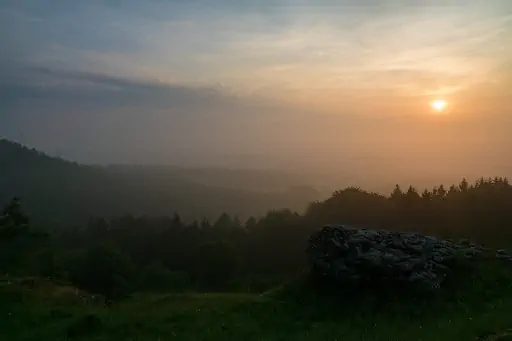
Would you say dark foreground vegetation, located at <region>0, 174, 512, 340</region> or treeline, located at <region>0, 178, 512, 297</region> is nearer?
dark foreground vegetation, located at <region>0, 174, 512, 340</region>

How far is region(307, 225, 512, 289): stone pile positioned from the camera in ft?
59.4

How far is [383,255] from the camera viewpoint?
18.6 metres

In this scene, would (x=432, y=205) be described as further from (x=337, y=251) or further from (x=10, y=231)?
(x=10, y=231)

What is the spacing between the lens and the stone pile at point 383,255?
18.1m

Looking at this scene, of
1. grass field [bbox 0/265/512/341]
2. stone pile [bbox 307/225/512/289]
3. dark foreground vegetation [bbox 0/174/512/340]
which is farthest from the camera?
stone pile [bbox 307/225/512/289]

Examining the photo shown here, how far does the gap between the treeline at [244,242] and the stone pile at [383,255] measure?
26.0ft

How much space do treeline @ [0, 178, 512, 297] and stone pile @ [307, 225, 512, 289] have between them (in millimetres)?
7931

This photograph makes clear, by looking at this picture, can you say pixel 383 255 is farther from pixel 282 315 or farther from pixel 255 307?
pixel 255 307

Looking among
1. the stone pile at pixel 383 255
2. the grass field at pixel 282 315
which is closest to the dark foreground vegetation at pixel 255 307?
the grass field at pixel 282 315

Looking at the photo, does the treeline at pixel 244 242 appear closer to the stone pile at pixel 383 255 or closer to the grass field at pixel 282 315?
the stone pile at pixel 383 255

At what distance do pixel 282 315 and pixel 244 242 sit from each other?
131 ft

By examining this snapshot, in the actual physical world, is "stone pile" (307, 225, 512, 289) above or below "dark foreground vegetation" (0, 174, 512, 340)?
above

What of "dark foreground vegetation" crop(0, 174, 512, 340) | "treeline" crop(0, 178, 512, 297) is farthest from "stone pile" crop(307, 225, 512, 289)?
"treeline" crop(0, 178, 512, 297)

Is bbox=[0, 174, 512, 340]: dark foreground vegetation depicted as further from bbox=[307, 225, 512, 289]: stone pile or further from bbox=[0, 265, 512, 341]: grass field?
bbox=[307, 225, 512, 289]: stone pile
